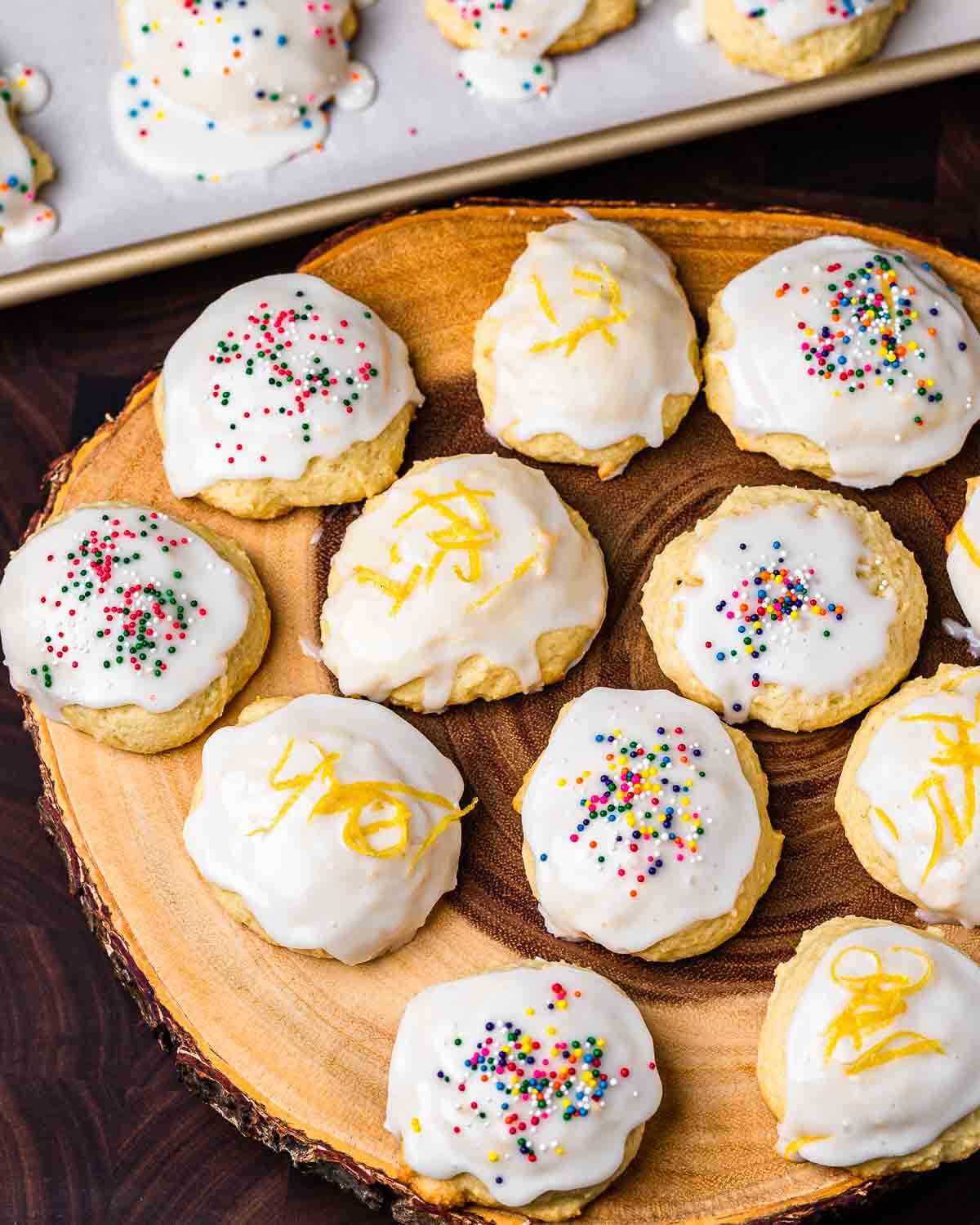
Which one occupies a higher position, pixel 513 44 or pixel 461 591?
pixel 513 44

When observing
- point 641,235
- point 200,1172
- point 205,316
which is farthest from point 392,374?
point 200,1172

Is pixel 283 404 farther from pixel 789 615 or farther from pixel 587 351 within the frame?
pixel 789 615

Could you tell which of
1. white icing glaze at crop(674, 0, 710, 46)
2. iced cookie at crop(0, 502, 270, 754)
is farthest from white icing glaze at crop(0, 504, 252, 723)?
white icing glaze at crop(674, 0, 710, 46)

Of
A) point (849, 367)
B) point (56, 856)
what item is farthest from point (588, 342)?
point (56, 856)

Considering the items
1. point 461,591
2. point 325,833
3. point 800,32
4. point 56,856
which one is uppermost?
point 800,32

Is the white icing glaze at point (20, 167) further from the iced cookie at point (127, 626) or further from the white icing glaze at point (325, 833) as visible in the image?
the white icing glaze at point (325, 833)

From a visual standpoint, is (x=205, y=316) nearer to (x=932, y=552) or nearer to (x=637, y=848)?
(x=637, y=848)

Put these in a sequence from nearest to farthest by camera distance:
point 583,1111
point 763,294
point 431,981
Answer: point 583,1111 < point 431,981 < point 763,294
